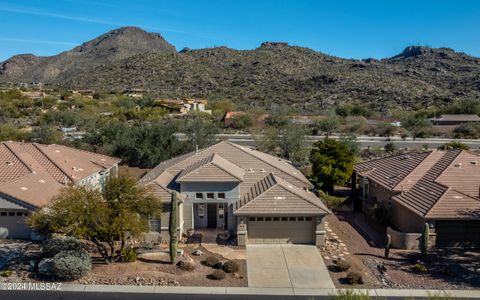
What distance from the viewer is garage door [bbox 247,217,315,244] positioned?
21.6m

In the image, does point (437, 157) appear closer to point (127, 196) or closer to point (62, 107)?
point (127, 196)

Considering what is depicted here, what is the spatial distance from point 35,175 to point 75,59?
164 m

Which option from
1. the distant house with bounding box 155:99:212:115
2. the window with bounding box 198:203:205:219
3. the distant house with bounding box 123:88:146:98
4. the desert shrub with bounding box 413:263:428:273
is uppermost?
the distant house with bounding box 123:88:146:98

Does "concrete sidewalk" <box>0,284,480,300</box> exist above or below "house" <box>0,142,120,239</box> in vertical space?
below

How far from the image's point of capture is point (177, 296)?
16.0 metres

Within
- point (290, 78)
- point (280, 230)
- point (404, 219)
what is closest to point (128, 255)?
point (280, 230)

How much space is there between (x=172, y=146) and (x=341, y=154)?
17359 millimetres

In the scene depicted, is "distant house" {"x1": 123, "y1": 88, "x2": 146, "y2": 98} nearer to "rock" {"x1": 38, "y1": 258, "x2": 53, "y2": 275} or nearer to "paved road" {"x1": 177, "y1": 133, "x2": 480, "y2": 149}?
"paved road" {"x1": 177, "y1": 133, "x2": 480, "y2": 149}

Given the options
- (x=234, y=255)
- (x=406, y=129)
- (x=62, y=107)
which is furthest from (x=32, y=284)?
(x=62, y=107)

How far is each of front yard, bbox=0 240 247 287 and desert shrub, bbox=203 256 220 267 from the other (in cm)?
17

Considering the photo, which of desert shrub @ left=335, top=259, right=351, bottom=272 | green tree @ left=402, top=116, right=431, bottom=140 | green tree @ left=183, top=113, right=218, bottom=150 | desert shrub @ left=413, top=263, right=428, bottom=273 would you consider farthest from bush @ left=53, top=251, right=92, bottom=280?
green tree @ left=402, top=116, right=431, bottom=140

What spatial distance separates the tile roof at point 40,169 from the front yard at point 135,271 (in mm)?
3114

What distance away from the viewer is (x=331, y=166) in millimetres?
30188

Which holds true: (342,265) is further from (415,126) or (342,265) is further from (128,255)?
(415,126)
